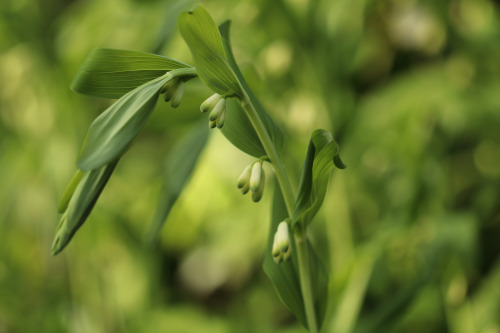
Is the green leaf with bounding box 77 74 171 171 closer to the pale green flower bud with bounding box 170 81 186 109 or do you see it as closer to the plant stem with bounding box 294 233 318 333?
the pale green flower bud with bounding box 170 81 186 109

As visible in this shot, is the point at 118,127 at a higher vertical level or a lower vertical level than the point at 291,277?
higher

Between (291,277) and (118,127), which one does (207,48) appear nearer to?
(118,127)

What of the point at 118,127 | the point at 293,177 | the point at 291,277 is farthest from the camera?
the point at 293,177

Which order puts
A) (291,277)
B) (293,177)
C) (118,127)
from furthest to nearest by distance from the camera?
(293,177) < (291,277) < (118,127)

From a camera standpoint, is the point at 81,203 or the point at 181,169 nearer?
the point at 81,203

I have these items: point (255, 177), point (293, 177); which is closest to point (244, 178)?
point (255, 177)

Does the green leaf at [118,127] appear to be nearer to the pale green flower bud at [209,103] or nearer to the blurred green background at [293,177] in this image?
the pale green flower bud at [209,103]

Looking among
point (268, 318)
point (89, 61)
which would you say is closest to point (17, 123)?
point (268, 318)

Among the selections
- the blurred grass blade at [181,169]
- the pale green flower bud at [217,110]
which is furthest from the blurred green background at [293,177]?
the pale green flower bud at [217,110]
